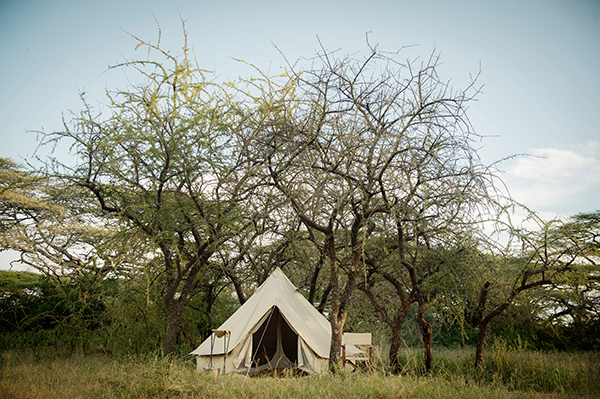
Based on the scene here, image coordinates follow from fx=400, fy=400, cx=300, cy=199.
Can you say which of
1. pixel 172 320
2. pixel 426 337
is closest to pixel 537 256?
pixel 426 337

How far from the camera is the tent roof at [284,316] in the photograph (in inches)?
317

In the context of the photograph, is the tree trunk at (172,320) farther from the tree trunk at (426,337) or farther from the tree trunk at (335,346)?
the tree trunk at (426,337)

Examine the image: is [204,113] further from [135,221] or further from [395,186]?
[395,186]

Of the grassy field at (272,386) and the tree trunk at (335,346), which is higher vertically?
the tree trunk at (335,346)

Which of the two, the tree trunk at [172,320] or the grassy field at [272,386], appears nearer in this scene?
the grassy field at [272,386]

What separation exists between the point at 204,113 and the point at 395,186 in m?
3.47

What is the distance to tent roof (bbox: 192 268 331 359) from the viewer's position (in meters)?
8.05

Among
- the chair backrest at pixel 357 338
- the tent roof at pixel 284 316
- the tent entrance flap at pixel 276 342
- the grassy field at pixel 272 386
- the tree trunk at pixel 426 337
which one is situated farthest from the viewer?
the tent entrance flap at pixel 276 342

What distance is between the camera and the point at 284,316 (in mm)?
8078

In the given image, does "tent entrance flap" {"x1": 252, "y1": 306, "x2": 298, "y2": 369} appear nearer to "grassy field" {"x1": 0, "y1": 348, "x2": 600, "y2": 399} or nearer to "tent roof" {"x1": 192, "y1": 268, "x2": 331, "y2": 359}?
"tent roof" {"x1": 192, "y1": 268, "x2": 331, "y2": 359}

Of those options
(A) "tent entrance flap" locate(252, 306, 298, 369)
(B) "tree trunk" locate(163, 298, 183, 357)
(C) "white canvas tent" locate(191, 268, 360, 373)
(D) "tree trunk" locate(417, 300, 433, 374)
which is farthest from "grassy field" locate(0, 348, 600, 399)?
(A) "tent entrance flap" locate(252, 306, 298, 369)

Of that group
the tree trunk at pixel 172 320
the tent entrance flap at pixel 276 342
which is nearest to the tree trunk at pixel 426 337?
the tent entrance flap at pixel 276 342

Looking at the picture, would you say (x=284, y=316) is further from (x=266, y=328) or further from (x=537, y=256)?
(x=537, y=256)

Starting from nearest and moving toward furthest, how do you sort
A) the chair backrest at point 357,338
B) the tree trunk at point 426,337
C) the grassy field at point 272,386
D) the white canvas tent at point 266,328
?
the grassy field at point 272,386 → the chair backrest at point 357,338 → the tree trunk at point 426,337 → the white canvas tent at point 266,328
